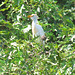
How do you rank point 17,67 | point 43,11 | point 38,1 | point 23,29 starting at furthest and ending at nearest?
point 43,11 → point 38,1 → point 23,29 → point 17,67

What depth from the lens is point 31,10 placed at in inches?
103

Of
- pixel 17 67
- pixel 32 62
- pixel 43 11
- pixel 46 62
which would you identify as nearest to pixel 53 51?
pixel 46 62

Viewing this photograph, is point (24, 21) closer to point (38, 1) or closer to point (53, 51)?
point (38, 1)

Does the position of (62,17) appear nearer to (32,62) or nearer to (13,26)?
(13,26)

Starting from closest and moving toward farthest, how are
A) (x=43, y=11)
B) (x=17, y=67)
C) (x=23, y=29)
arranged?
(x=17, y=67) < (x=23, y=29) < (x=43, y=11)

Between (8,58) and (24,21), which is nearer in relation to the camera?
(8,58)

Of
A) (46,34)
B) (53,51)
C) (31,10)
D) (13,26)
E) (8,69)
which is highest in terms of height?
(31,10)

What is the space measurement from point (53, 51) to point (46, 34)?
451mm

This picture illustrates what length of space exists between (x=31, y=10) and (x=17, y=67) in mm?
985

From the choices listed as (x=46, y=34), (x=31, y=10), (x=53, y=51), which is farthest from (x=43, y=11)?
(x=53, y=51)

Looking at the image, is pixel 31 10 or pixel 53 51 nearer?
pixel 53 51

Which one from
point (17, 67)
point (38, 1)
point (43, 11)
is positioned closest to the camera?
point (17, 67)

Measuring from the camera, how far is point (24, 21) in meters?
2.62

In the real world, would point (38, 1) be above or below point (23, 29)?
above
